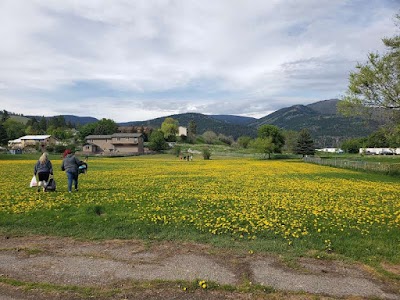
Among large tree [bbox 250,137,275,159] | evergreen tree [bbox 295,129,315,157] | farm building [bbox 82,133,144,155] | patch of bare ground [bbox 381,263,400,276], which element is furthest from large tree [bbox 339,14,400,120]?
farm building [bbox 82,133,144,155]

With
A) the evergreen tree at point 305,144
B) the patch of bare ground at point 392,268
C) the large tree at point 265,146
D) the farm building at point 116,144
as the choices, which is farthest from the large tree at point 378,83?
the farm building at point 116,144

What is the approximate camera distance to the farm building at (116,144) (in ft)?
462

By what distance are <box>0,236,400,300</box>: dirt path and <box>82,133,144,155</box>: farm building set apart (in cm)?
13303

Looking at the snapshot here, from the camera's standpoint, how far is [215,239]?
10281mm

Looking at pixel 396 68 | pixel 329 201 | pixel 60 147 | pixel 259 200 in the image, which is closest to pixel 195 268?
pixel 259 200

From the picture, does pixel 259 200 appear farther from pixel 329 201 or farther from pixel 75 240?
pixel 75 240

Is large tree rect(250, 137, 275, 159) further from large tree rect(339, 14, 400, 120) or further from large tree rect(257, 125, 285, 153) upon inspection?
large tree rect(339, 14, 400, 120)

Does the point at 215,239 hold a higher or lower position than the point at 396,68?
lower

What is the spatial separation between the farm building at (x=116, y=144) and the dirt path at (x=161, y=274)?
5237 inches

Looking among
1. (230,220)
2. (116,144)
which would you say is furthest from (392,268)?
(116,144)

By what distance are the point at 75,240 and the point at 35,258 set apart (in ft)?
6.00

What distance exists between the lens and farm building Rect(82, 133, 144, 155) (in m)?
141

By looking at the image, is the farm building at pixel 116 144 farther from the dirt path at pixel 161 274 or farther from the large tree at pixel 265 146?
the dirt path at pixel 161 274

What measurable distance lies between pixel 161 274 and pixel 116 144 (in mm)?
143479
